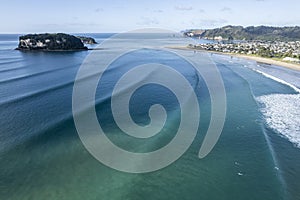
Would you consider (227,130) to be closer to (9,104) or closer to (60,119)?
(60,119)

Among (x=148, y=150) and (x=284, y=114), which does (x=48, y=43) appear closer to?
(x=148, y=150)

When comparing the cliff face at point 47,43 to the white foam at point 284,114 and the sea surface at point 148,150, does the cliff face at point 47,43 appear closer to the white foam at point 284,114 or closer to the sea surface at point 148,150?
the sea surface at point 148,150

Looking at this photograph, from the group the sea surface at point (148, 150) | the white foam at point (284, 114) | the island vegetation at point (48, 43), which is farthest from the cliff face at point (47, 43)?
the white foam at point (284, 114)

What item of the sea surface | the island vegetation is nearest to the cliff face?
the island vegetation

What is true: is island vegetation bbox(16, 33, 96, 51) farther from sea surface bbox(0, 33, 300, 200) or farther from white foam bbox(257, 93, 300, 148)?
white foam bbox(257, 93, 300, 148)

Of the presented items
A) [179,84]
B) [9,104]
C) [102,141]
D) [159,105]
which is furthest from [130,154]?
[179,84]

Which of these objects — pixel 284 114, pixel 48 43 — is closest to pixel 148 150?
pixel 284 114
